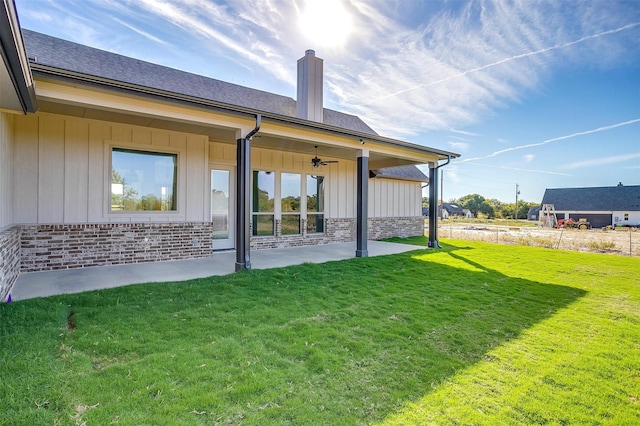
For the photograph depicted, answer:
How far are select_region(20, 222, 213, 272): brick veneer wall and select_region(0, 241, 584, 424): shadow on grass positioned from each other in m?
2.23

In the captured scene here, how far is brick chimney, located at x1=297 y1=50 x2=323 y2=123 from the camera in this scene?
35.4 ft

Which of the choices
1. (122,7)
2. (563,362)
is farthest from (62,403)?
(122,7)

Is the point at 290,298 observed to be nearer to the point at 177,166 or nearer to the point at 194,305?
the point at 194,305

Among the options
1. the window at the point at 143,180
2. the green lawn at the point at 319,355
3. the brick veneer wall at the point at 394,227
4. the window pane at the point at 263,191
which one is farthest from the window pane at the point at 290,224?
the green lawn at the point at 319,355

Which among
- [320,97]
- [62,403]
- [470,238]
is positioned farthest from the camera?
[470,238]

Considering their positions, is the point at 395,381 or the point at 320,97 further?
the point at 320,97

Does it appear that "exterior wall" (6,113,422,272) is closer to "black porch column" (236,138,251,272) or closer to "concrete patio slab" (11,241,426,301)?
"concrete patio slab" (11,241,426,301)

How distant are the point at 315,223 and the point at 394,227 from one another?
14.9 ft

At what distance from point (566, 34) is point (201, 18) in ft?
37.6

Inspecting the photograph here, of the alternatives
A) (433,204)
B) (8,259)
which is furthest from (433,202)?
(8,259)

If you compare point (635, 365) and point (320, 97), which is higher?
point (320, 97)

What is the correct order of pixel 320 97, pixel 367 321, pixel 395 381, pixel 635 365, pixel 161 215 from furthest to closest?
1. pixel 320 97
2. pixel 161 215
3. pixel 367 321
4. pixel 635 365
5. pixel 395 381

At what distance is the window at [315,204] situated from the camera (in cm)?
1021

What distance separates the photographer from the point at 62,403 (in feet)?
6.79
